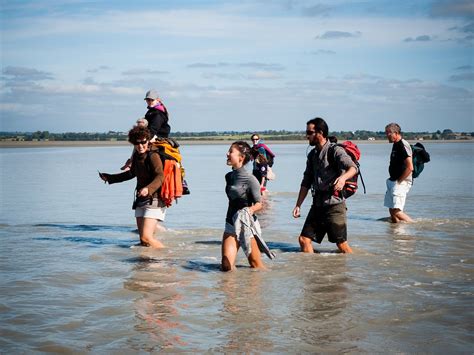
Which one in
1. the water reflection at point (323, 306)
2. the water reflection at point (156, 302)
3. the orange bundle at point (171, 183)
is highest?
the orange bundle at point (171, 183)

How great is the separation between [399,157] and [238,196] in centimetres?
591

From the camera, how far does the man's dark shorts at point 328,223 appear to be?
31.4 feet

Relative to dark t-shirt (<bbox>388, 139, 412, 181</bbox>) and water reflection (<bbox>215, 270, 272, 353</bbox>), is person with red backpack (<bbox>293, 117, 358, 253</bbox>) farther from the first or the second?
dark t-shirt (<bbox>388, 139, 412, 181</bbox>)

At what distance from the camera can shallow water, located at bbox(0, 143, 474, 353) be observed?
593 cm

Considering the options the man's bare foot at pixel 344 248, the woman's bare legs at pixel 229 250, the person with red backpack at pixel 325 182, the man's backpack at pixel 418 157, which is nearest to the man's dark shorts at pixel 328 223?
the person with red backpack at pixel 325 182

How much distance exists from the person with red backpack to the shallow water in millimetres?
443

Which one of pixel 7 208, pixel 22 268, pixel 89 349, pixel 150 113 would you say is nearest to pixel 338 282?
pixel 89 349

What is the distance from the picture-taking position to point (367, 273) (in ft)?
28.6

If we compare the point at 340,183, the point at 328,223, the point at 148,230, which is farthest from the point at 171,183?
the point at 340,183

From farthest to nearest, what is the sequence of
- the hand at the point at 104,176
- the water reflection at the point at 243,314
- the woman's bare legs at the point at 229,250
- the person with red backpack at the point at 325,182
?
the hand at the point at 104,176
the person with red backpack at the point at 325,182
the woman's bare legs at the point at 229,250
the water reflection at the point at 243,314

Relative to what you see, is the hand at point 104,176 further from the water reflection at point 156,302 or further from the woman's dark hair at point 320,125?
the woman's dark hair at point 320,125

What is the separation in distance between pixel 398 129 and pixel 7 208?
974 cm

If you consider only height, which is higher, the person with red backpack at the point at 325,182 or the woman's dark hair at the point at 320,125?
the woman's dark hair at the point at 320,125

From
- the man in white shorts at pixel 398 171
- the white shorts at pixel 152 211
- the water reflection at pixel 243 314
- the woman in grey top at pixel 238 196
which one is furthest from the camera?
the man in white shorts at pixel 398 171
